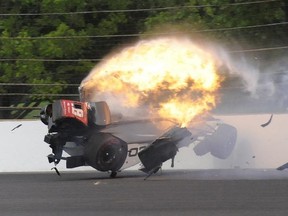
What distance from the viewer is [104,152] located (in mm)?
13727

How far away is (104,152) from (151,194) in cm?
280

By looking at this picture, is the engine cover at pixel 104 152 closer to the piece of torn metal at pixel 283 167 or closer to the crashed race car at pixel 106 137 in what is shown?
the crashed race car at pixel 106 137

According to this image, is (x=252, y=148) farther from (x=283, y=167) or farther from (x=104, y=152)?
(x=104, y=152)

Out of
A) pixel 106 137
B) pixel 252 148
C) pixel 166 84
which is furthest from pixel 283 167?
pixel 106 137

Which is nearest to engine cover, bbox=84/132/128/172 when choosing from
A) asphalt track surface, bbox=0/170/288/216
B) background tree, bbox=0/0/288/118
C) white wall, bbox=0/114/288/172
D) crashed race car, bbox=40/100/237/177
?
crashed race car, bbox=40/100/237/177

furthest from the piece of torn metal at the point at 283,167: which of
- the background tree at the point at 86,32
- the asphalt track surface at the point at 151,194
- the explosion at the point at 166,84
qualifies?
the background tree at the point at 86,32

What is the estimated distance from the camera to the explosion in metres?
14.6

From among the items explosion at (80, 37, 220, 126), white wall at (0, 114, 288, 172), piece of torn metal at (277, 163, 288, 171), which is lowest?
piece of torn metal at (277, 163, 288, 171)

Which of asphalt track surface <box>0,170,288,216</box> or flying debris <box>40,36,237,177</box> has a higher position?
flying debris <box>40,36,237,177</box>

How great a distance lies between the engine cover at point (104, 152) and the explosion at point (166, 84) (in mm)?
1088

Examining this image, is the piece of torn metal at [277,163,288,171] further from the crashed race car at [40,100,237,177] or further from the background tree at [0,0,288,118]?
the background tree at [0,0,288,118]

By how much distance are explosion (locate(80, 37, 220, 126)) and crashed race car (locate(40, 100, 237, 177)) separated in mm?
445

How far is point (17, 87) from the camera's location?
18.8 m

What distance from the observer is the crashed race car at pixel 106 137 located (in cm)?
1368
